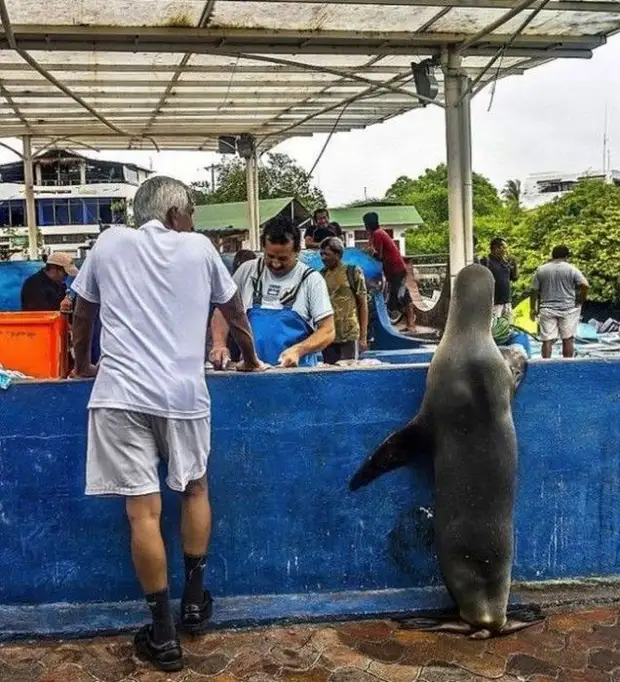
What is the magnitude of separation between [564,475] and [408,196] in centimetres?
5222

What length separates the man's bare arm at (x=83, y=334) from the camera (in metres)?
3.24

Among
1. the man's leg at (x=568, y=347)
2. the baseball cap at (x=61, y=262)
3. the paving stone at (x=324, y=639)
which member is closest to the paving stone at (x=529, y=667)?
the paving stone at (x=324, y=639)

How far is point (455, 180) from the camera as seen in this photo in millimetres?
9250

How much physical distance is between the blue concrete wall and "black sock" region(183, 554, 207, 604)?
217mm

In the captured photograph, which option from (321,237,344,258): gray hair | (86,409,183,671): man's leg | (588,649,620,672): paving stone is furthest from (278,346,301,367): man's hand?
(321,237,344,258): gray hair

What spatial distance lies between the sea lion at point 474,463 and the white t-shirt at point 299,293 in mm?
823

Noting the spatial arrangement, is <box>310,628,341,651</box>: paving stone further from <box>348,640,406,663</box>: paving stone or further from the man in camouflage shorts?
the man in camouflage shorts

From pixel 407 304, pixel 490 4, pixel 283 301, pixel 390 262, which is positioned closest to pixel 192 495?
pixel 283 301

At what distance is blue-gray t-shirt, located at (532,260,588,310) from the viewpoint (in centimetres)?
1045

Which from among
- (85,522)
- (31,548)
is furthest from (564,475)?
(31,548)

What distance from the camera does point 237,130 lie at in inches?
591

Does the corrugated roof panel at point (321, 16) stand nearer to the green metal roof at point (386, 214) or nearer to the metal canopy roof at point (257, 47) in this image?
the metal canopy roof at point (257, 47)

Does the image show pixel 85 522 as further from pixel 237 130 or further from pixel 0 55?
pixel 237 130

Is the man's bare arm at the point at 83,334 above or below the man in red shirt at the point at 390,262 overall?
below
